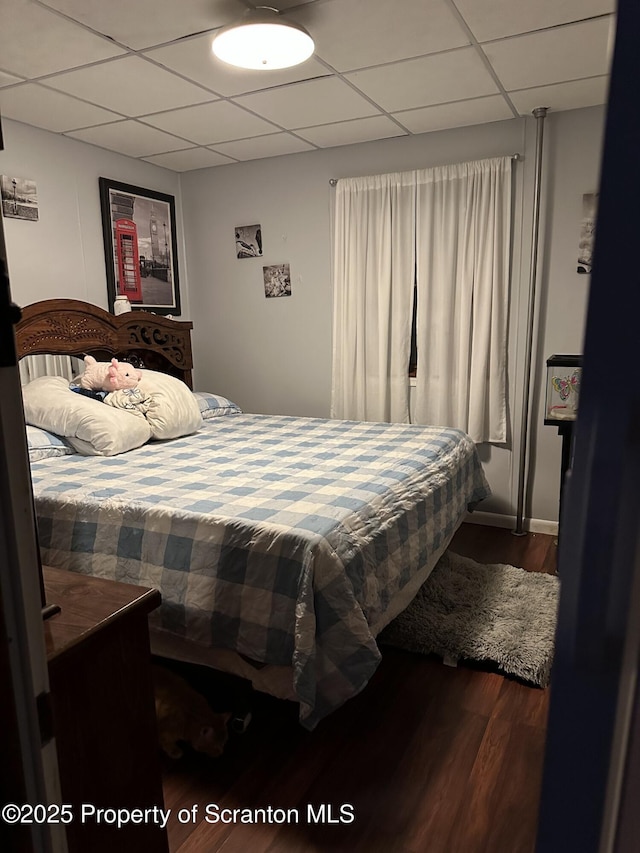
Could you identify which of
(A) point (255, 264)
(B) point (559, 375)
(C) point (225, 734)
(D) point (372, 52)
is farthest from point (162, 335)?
(C) point (225, 734)

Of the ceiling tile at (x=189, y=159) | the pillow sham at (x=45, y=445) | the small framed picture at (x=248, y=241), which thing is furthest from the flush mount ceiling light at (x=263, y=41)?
the small framed picture at (x=248, y=241)

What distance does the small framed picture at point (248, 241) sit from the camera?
4.23 metres

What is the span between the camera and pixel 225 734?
181 cm

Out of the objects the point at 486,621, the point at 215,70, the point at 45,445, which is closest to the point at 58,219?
the point at 215,70

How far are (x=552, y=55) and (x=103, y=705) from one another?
2.85 m

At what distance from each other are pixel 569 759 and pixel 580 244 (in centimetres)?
333

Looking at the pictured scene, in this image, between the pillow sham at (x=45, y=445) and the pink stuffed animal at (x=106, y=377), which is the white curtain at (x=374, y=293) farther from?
the pillow sham at (x=45, y=445)

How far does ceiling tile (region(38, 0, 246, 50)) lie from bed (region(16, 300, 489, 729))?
156 cm

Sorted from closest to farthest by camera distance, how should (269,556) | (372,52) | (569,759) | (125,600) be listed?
(569,759)
(125,600)
(269,556)
(372,52)

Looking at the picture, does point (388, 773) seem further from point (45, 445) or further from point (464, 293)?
point (464, 293)

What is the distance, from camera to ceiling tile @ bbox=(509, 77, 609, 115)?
286 centimetres

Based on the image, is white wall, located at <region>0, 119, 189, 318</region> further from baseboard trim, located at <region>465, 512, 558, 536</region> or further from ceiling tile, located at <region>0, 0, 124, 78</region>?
baseboard trim, located at <region>465, 512, 558, 536</region>

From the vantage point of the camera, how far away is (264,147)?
3.83 metres

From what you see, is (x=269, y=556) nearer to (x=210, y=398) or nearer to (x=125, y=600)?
(x=125, y=600)
